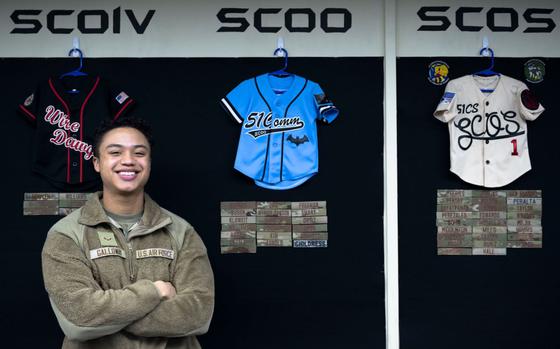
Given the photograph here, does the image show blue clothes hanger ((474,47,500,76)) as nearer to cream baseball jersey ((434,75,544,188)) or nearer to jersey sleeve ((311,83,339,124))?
cream baseball jersey ((434,75,544,188))

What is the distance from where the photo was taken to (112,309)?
6.93ft

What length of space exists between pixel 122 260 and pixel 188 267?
0.26 metres

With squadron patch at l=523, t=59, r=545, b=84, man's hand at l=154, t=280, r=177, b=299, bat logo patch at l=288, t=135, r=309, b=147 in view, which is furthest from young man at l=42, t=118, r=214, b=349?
squadron patch at l=523, t=59, r=545, b=84

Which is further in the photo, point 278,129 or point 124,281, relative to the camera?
point 278,129

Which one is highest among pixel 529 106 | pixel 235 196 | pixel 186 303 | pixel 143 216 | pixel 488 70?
pixel 488 70

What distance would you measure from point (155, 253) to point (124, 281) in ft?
0.52

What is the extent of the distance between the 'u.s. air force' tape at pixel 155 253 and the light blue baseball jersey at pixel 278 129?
1.00m

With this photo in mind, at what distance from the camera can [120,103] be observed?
3293 mm

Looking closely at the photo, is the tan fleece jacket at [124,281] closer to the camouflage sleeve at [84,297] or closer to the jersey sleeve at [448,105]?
the camouflage sleeve at [84,297]

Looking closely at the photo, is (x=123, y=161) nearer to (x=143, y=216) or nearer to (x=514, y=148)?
(x=143, y=216)

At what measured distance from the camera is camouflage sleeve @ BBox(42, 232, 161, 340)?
6.91 feet

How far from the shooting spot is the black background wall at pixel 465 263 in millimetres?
3287

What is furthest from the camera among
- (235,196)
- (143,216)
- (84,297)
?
(235,196)

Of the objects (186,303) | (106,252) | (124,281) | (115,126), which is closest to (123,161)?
(115,126)
